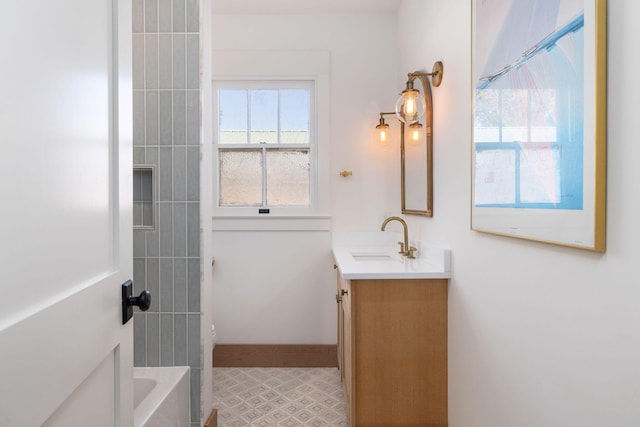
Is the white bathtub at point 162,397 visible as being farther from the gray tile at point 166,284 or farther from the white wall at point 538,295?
the white wall at point 538,295

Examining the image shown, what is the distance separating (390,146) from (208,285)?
1695 millimetres

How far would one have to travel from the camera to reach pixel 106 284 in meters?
0.80

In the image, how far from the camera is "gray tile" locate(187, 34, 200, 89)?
5.53 ft

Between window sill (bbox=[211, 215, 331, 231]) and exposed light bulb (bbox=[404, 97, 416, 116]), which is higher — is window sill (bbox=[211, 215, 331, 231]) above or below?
below

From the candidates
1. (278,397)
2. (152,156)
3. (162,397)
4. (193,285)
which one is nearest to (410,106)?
(152,156)

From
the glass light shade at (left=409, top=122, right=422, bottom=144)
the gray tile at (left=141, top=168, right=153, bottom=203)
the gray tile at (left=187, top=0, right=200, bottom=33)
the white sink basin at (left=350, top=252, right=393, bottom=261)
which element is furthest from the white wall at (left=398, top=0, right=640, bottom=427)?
the gray tile at (left=141, top=168, right=153, bottom=203)

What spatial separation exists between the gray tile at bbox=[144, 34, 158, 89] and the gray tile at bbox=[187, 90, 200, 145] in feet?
0.59

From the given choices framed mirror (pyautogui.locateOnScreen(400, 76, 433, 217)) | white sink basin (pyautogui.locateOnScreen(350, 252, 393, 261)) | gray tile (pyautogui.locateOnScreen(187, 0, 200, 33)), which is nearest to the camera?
gray tile (pyautogui.locateOnScreen(187, 0, 200, 33))

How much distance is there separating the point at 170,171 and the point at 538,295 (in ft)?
5.14

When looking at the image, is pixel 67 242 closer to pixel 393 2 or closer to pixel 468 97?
pixel 468 97

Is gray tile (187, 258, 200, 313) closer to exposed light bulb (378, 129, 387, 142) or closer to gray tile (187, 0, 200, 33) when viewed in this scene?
gray tile (187, 0, 200, 33)

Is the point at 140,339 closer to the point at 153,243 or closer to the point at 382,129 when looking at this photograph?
the point at 153,243

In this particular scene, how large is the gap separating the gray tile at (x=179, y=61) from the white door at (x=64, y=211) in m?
0.82

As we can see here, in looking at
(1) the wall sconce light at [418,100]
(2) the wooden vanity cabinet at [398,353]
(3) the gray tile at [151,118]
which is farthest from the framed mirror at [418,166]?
(3) the gray tile at [151,118]
